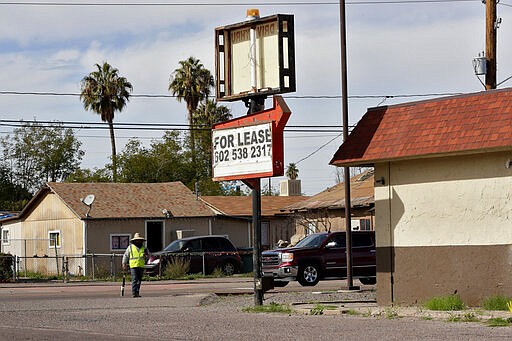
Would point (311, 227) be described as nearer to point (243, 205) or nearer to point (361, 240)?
point (243, 205)

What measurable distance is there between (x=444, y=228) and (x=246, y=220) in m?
32.9

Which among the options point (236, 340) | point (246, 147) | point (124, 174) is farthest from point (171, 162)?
point (236, 340)

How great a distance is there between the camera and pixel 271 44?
823 inches

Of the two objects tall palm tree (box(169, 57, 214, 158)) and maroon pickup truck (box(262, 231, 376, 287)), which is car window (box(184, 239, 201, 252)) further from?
tall palm tree (box(169, 57, 214, 158))

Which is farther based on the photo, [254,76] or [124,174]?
[124,174]

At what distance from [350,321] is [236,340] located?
3.54 meters

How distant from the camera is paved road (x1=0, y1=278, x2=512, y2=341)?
15120 mm

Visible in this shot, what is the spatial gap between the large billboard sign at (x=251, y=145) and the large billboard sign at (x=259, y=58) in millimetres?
507

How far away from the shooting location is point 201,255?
137 ft

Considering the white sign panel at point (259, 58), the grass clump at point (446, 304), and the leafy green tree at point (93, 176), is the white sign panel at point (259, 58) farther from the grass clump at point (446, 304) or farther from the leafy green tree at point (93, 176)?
the leafy green tree at point (93, 176)

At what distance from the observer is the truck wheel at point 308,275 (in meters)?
31.0

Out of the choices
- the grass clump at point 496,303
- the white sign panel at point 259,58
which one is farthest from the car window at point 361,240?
the grass clump at point 496,303

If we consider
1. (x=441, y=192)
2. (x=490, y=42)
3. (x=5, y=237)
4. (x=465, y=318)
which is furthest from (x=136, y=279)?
(x=5, y=237)

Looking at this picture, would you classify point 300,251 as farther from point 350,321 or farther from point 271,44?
point 350,321
